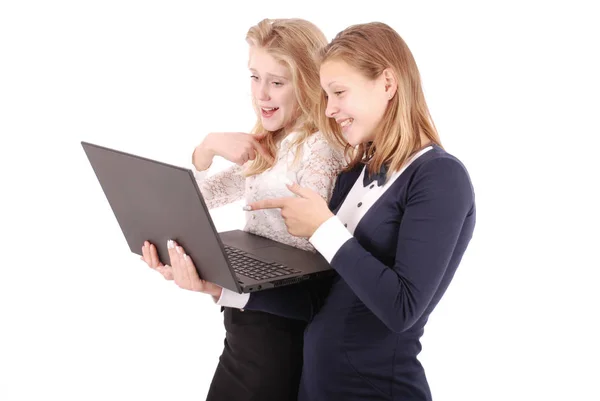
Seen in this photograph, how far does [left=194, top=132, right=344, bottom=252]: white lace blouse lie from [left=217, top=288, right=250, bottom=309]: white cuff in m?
0.21

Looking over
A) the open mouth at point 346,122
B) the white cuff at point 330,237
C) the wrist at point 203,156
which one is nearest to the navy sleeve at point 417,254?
the white cuff at point 330,237

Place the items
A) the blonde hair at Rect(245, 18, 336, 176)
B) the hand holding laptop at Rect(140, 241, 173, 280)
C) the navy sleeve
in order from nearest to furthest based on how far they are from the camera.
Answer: the navy sleeve
the hand holding laptop at Rect(140, 241, 173, 280)
the blonde hair at Rect(245, 18, 336, 176)

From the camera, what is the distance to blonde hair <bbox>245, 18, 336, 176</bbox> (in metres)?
2.18

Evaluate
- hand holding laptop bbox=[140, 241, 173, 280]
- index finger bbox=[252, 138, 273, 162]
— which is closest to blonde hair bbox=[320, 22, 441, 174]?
index finger bbox=[252, 138, 273, 162]

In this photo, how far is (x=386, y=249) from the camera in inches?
74.7

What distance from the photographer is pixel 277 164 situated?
223 centimetres

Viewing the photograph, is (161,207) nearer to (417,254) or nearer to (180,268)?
(180,268)

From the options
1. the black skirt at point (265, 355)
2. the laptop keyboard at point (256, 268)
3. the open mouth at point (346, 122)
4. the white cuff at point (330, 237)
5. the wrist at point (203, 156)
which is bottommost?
the black skirt at point (265, 355)

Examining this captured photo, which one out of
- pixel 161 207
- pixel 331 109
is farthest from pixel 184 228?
pixel 331 109

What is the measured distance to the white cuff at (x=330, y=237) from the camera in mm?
1817

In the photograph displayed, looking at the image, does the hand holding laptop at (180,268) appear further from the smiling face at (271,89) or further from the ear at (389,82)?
the ear at (389,82)

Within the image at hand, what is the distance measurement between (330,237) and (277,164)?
461mm

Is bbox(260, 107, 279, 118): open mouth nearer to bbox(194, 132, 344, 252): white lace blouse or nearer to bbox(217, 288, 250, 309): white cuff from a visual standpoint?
bbox(194, 132, 344, 252): white lace blouse

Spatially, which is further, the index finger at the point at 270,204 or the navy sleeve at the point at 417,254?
the index finger at the point at 270,204
